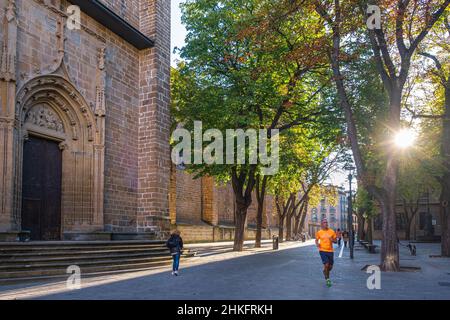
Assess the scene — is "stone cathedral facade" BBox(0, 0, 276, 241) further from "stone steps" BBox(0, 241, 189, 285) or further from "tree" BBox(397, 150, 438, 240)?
"tree" BBox(397, 150, 438, 240)

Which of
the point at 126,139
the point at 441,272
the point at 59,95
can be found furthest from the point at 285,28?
the point at 441,272

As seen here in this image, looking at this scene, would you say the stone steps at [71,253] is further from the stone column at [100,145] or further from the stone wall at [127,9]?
the stone wall at [127,9]

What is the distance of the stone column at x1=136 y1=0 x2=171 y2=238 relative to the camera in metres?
18.5

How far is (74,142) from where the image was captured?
641 inches

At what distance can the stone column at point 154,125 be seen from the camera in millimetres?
18453

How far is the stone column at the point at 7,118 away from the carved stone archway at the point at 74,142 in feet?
5.38

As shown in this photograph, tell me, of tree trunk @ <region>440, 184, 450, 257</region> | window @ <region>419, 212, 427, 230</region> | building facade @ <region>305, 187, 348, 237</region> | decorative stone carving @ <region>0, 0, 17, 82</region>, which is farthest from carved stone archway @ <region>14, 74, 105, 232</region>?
building facade @ <region>305, 187, 348, 237</region>

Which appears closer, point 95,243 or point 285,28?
point 95,243

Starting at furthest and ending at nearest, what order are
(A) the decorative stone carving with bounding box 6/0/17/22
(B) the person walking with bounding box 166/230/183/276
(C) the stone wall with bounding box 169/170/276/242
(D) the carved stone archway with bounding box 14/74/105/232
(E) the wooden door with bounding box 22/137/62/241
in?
(C) the stone wall with bounding box 169/170/276/242
(D) the carved stone archway with bounding box 14/74/105/232
(E) the wooden door with bounding box 22/137/62/241
(A) the decorative stone carving with bounding box 6/0/17/22
(B) the person walking with bounding box 166/230/183/276

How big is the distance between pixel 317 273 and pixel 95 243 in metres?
6.85

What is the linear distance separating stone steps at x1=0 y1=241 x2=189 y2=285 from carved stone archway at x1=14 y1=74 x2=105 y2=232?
1966 millimetres

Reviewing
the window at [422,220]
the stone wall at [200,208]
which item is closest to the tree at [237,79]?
the stone wall at [200,208]
